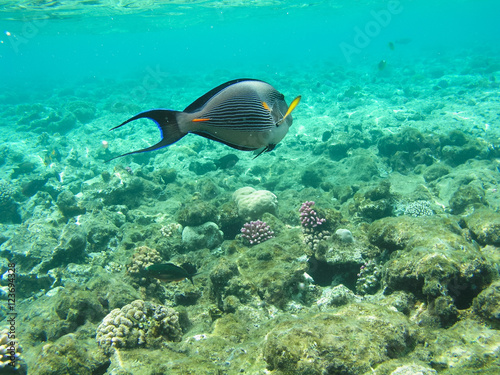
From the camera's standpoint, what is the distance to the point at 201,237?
22.3 ft

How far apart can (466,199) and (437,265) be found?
204 inches

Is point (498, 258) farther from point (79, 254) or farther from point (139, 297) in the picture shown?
point (79, 254)

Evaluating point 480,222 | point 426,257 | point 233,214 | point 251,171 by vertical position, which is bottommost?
point 251,171

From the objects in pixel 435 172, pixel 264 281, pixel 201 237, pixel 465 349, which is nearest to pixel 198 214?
pixel 201 237

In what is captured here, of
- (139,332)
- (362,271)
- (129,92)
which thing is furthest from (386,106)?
(129,92)

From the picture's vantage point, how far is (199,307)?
4.84 m

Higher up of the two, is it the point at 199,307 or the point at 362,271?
the point at 362,271

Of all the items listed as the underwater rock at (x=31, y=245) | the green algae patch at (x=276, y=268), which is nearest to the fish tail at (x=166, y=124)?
the green algae patch at (x=276, y=268)

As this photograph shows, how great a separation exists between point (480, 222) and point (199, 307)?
5.76 meters

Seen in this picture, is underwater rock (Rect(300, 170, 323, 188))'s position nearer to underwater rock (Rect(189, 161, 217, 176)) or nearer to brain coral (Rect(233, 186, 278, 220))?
brain coral (Rect(233, 186, 278, 220))

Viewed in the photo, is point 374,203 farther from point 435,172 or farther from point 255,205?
point 435,172

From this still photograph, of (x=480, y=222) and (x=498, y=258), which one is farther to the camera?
(x=480, y=222)

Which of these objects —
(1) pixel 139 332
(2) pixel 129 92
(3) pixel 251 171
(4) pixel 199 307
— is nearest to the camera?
(1) pixel 139 332

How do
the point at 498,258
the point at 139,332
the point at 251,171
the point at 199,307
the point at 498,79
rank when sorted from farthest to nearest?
the point at 498,79 < the point at 251,171 < the point at 199,307 < the point at 498,258 < the point at 139,332
